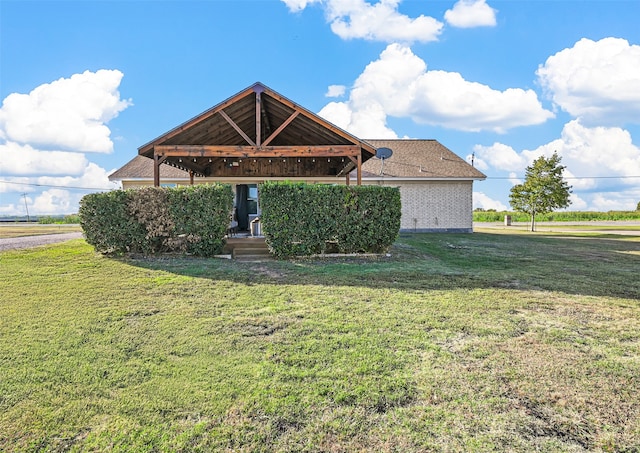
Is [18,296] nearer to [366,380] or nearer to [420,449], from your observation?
[366,380]

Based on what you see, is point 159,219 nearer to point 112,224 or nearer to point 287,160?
point 112,224

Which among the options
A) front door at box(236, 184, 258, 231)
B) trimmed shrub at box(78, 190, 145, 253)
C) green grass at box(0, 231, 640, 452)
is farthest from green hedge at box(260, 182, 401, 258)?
front door at box(236, 184, 258, 231)

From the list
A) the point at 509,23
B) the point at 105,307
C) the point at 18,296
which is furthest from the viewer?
the point at 509,23

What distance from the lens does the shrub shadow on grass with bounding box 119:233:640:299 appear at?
7008 mm

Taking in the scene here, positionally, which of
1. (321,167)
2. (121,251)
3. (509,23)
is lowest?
(121,251)

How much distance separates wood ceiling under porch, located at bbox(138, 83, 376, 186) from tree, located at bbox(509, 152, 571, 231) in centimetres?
1490

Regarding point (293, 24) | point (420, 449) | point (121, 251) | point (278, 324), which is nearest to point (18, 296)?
point (121, 251)

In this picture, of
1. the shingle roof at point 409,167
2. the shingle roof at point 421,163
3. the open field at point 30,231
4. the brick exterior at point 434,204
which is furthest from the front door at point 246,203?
the open field at point 30,231

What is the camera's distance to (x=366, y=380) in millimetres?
3398

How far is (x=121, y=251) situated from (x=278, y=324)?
663cm

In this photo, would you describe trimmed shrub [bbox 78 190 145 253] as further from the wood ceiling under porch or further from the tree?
the tree

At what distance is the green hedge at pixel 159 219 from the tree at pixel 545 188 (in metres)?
21.5

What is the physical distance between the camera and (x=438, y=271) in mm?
8344

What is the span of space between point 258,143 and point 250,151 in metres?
0.36
